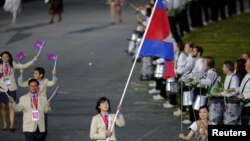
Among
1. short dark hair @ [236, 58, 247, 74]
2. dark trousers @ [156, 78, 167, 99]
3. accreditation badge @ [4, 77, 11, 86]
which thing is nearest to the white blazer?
short dark hair @ [236, 58, 247, 74]

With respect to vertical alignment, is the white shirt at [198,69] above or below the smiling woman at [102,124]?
above

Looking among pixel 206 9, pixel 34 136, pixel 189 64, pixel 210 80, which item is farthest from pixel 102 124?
pixel 206 9

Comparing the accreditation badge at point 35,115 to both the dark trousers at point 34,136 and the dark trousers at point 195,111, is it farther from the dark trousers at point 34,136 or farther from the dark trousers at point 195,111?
the dark trousers at point 195,111

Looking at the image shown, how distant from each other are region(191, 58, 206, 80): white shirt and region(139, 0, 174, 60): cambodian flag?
105 inches

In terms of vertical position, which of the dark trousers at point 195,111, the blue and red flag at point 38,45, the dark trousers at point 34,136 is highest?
the blue and red flag at point 38,45

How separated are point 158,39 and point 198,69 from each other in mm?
3689

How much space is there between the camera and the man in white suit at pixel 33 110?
19.4 meters

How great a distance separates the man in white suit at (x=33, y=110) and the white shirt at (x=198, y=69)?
3.86 metres

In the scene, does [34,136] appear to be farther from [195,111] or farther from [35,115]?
[195,111]

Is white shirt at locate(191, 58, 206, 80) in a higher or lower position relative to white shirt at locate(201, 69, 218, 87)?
higher

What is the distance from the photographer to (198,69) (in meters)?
22.8

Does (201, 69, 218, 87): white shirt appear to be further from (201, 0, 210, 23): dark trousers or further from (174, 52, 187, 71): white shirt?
(201, 0, 210, 23): dark trousers

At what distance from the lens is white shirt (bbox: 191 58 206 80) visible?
22.1 m

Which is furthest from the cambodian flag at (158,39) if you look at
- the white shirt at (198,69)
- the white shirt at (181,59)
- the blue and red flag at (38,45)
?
the white shirt at (181,59)
